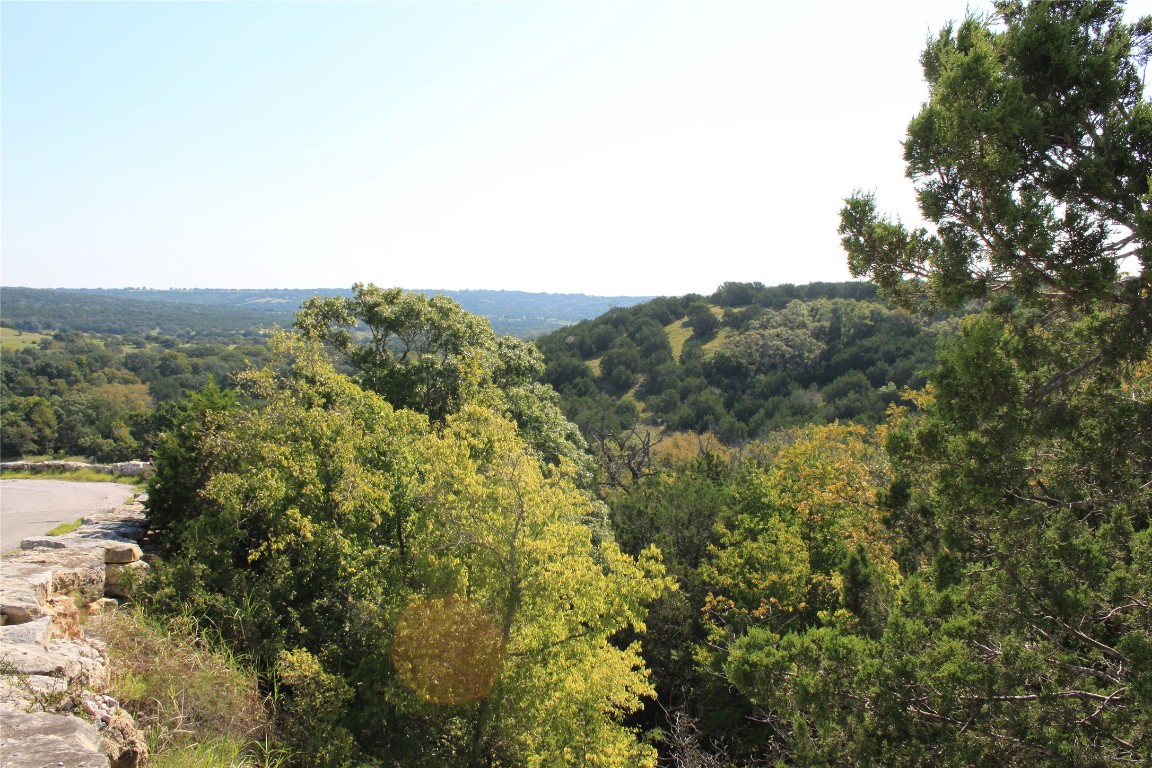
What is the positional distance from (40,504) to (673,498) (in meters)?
17.5

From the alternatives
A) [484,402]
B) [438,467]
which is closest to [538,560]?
[438,467]

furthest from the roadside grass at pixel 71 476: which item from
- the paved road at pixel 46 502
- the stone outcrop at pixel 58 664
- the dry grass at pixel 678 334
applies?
the dry grass at pixel 678 334

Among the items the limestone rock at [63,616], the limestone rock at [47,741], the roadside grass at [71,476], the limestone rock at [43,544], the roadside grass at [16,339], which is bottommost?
the roadside grass at [71,476]

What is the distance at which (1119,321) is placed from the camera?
5.92 m

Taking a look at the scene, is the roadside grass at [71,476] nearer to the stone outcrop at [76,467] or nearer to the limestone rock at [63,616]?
the stone outcrop at [76,467]

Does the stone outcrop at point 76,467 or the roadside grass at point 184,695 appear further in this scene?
the stone outcrop at point 76,467

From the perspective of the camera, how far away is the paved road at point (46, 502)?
14.1 metres

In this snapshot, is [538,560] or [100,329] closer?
[538,560]

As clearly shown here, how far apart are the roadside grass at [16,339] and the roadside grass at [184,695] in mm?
103099

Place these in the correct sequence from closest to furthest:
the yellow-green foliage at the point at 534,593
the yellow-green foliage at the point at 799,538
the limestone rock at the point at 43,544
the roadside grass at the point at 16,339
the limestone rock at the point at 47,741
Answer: the limestone rock at the point at 47,741
the limestone rock at the point at 43,544
the yellow-green foliage at the point at 534,593
the yellow-green foliage at the point at 799,538
the roadside grass at the point at 16,339

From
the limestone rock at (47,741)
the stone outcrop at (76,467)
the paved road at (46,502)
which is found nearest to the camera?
the limestone rock at (47,741)

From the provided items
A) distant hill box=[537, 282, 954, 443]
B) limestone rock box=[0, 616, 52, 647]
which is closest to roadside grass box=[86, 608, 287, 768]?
limestone rock box=[0, 616, 52, 647]

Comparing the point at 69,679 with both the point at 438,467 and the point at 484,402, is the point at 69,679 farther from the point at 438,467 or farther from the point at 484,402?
the point at 484,402

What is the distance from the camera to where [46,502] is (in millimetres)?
17578
